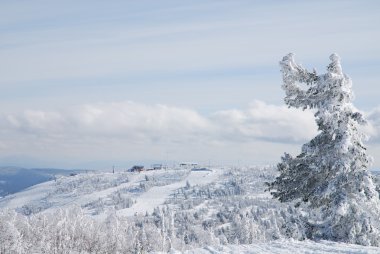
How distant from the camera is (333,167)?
29594 mm

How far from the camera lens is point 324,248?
24.1m

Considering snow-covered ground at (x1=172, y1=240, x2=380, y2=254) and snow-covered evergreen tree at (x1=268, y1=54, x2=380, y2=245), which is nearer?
snow-covered ground at (x1=172, y1=240, x2=380, y2=254)

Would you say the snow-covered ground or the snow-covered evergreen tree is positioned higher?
the snow-covered evergreen tree

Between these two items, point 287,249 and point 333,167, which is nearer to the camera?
point 287,249

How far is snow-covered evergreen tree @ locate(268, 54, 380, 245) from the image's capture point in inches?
1141

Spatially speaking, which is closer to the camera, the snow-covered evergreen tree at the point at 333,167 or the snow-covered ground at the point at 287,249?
the snow-covered ground at the point at 287,249

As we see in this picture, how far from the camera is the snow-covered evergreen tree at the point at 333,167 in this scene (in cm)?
2898

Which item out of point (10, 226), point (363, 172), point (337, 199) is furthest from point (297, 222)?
point (10, 226)

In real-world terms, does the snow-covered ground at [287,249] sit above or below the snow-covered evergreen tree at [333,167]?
below

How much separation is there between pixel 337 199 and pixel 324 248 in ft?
19.4

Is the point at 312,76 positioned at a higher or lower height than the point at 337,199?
higher

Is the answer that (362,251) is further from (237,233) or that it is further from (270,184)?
(237,233)

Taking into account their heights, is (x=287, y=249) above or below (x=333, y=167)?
below

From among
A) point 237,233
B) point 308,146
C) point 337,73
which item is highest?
point 337,73
